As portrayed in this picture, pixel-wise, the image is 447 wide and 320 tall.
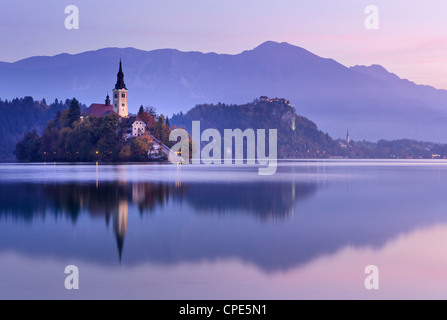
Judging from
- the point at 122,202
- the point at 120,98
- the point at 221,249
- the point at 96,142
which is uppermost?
the point at 120,98

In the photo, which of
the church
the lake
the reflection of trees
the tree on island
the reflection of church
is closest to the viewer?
the lake

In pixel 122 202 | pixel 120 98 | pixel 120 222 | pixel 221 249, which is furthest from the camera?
pixel 120 98

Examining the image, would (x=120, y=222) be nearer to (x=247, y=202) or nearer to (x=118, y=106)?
(x=247, y=202)

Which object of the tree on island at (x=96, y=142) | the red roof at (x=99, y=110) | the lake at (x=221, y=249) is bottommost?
the lake at (x=221, y=249)

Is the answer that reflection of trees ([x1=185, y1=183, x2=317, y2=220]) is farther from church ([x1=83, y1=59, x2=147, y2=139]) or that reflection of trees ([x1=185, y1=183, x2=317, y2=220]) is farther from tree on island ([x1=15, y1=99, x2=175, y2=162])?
church ([x1=83, y1=59, x2=147, y2=139])

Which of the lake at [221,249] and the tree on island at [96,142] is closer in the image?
the lake at [221,249]

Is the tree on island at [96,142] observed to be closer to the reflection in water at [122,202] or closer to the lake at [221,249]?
the reflection in water at [122,202]

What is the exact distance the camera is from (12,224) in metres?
23.2

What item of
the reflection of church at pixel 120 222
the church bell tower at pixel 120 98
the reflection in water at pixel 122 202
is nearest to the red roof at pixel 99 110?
the church bell tower at pixel 120 98

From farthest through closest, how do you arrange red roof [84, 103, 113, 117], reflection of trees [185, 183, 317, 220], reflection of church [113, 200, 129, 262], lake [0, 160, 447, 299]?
red roof [84, 103, 113, 117] < reflection of trees [185, 183, 317, 220] < reflection of church [113, 200, 129, 262] < lake [0, 160, 447, 299]

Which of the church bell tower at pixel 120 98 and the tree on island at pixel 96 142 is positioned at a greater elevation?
the church bell tower at pixel 120 98

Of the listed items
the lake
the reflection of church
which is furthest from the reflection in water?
the lake

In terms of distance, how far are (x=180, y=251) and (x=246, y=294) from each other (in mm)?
5600

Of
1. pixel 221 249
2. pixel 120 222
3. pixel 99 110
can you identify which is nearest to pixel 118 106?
pixel 99 110
